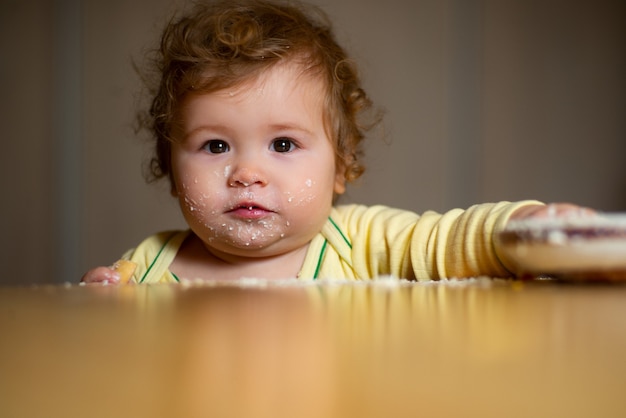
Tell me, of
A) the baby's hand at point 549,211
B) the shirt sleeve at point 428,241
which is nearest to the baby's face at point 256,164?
the shirt sleeve at point 428,241

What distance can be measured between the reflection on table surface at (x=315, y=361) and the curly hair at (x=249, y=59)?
0.83 metres

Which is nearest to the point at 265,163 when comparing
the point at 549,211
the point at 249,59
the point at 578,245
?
the point at 249,59

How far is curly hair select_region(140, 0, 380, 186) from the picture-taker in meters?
1.23

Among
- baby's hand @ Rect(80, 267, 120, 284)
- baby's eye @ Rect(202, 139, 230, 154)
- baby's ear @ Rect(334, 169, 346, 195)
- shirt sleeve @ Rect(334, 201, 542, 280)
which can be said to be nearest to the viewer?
shirt sleeve @ Rect(334, 201, 542, 280)

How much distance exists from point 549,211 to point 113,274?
2.26 feet

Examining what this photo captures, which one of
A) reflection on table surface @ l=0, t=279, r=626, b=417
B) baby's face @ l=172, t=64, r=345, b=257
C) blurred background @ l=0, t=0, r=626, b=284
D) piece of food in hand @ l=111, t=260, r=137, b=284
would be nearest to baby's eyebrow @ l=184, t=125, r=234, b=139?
baby's face @ l=172, t=64, r=345, b=257

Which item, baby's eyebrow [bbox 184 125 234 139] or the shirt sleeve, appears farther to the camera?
baby's eyebrow [bbox 184 125 234 139]

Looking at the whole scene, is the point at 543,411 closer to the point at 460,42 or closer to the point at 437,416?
the point at 437,416

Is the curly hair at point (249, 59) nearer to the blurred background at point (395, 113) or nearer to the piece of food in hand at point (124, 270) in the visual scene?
the piece of food in hand at point (124, 270)

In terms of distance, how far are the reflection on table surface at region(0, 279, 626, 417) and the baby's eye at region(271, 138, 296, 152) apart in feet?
2.48

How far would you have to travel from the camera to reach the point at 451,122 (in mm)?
3010

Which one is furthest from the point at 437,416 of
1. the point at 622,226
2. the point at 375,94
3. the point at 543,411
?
the point at 375,94

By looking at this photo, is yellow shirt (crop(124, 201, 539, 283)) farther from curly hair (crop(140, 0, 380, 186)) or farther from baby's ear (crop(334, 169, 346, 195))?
curly hair (crop(140, 0, 380, 186))

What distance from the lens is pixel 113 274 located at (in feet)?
3.69
